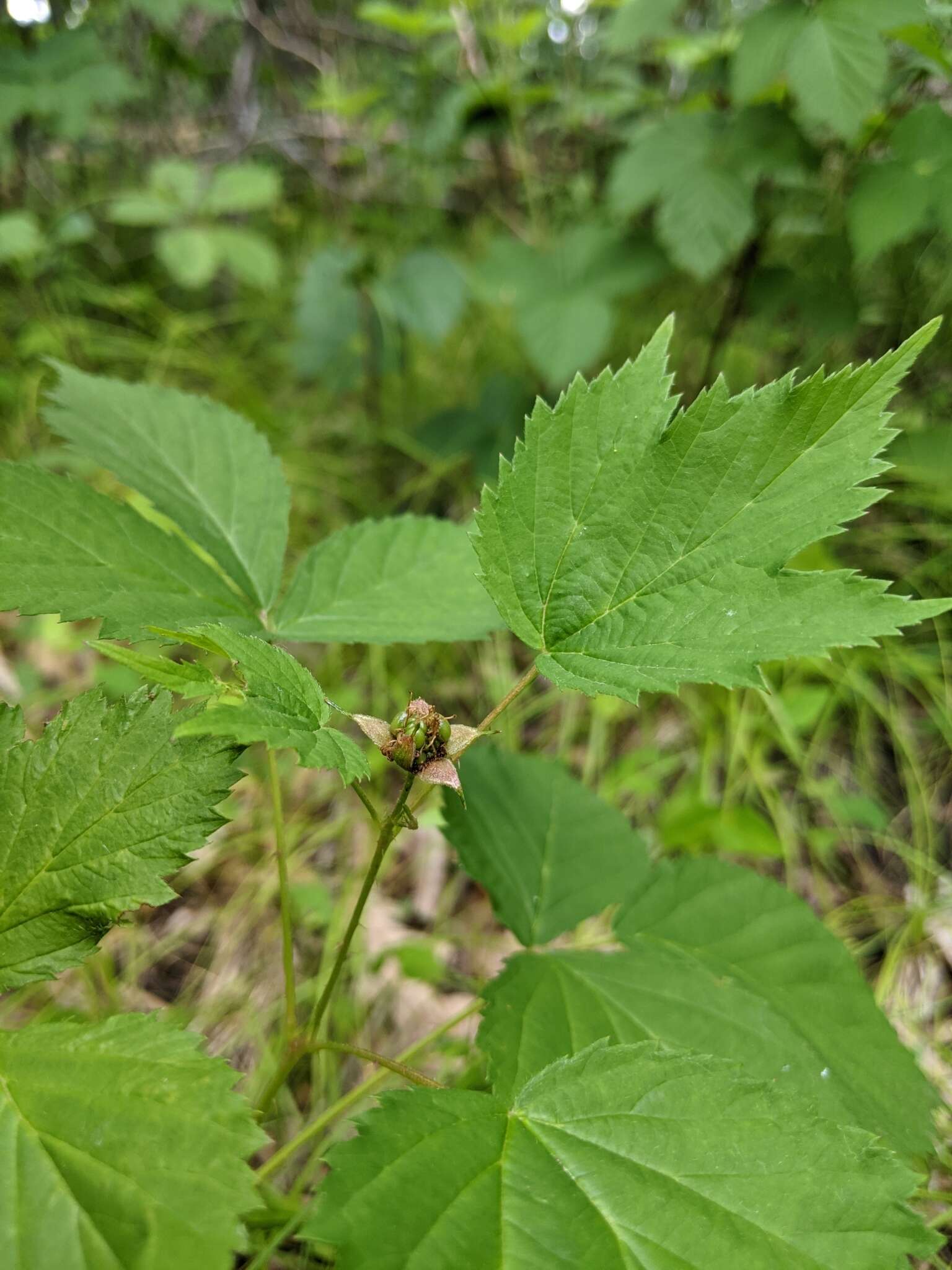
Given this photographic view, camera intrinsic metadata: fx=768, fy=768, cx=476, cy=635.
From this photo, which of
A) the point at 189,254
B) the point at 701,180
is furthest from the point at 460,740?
the point at 189,254

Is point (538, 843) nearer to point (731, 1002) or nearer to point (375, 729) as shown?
point (731, 1002)

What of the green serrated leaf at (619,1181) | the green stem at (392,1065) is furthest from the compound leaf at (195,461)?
the green serrated leaf at (619,1181)

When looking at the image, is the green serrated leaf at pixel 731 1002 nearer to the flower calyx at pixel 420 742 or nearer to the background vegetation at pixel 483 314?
the flower calyx at pixel 420 742

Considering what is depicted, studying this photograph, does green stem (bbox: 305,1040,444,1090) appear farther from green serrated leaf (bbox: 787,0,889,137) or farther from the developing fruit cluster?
green serrated leaf (bbox: 787,0,889,137)

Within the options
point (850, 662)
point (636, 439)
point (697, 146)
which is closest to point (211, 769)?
point (636, 439)

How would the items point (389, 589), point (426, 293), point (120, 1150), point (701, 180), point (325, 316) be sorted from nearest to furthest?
point (120, 1150), point (389, 589), point (701, 180), point (426, 293), point (325, 316)

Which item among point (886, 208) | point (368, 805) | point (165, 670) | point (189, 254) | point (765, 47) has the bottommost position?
point (368, 805)

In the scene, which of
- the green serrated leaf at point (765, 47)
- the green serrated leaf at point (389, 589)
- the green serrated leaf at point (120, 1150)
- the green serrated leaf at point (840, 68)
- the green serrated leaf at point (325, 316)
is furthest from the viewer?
the green serrated leaf at point (325, 316)
